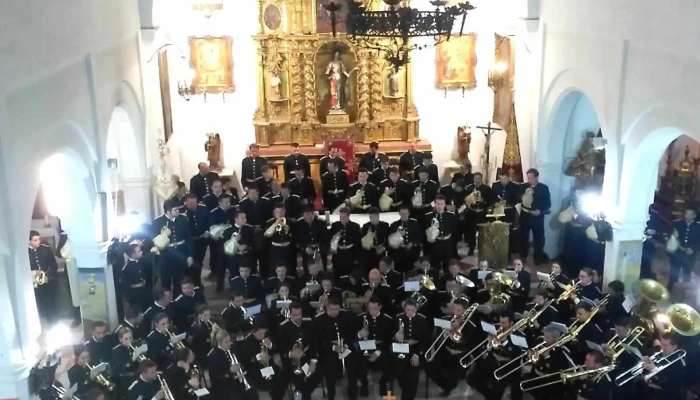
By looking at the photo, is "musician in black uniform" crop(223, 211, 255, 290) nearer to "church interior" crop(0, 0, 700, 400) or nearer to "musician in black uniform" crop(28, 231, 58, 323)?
"church interior" crop(0, 0, 700, 400)

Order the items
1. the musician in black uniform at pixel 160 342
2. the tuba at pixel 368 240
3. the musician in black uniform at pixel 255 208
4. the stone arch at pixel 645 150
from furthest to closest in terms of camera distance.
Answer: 1. the musician in black uniform at pixel 255 208
2. the tuba at pixel 368 240
3. the stone arch at pixel 645 150
4. the musician in black uniform at pixel 160 342

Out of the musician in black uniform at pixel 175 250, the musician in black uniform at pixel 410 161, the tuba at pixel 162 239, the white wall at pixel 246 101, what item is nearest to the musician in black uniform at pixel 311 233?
the musician in black uniform at pixel 175 250

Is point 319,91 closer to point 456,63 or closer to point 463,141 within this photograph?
point 456,63

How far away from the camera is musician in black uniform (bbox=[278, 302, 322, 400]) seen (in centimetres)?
1083

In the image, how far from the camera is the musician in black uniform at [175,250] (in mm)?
13055

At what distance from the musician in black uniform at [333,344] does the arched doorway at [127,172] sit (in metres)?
4.82

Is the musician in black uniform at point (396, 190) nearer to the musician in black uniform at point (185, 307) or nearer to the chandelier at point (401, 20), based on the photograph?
the musician in black uniform at point (185, 307)

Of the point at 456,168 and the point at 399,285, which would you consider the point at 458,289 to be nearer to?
the point at 399,285

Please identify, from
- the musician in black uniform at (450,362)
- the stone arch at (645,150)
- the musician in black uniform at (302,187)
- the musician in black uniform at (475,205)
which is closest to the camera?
the stone arch at (645,150)

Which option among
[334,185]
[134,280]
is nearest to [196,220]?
[134,280]

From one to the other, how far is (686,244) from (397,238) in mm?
4926

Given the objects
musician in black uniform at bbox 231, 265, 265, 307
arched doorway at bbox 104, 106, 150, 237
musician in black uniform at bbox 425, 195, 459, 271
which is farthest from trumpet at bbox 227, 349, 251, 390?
arched doorway at bbox 104, 106, 150, 237

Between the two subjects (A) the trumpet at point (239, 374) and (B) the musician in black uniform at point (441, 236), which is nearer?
(A) the trumpet at point (239, 374)

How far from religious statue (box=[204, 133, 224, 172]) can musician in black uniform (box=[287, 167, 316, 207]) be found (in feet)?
10.3
